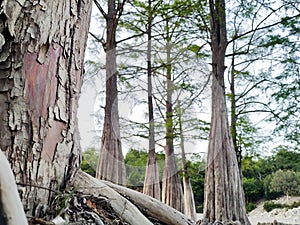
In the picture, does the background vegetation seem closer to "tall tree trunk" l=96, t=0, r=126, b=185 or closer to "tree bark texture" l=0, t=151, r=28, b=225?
Answer: "tall tree trunk" l=96, t=0, r=126, b=185

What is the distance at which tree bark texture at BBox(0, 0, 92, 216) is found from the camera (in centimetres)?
41

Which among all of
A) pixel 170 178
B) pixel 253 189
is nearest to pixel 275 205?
pixel 253 189

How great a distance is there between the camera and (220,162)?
3.19 m

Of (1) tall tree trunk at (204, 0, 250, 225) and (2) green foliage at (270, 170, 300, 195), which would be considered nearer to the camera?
(1) tall tree trunk at (204, 0, 250, 225)

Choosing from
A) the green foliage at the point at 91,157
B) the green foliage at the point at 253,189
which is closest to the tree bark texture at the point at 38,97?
the green foliage at the point at 91,157

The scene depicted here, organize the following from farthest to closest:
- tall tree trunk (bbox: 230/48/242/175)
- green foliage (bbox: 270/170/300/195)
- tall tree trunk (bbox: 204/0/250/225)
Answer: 1. green foliage (bbox: 270/170/300/195)
2. tall tree trunk (bbox: 230/48/242/175)
3. tall tree trunk (bbox: 204/0/250/225)

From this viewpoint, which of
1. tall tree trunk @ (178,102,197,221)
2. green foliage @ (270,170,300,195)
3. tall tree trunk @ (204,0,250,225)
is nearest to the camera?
tall tree trunk @ (204,0,250,225)

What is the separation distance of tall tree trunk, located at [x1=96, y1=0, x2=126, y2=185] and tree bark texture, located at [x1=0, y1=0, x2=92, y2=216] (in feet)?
9.95

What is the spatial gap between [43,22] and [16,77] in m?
0.09

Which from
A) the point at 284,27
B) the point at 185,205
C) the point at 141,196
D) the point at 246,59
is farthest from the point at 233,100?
the point at 141,196

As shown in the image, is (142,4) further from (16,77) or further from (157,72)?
(16,77)

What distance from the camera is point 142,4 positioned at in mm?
4707

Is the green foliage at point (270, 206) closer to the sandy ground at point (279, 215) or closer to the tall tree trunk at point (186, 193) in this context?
the sandy ground at point (279, 215)

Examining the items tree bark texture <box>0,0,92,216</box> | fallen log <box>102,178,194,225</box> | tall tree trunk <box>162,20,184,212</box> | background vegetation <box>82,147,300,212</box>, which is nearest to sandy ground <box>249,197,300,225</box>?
background vegetation <box>82,147,300,212</box>
